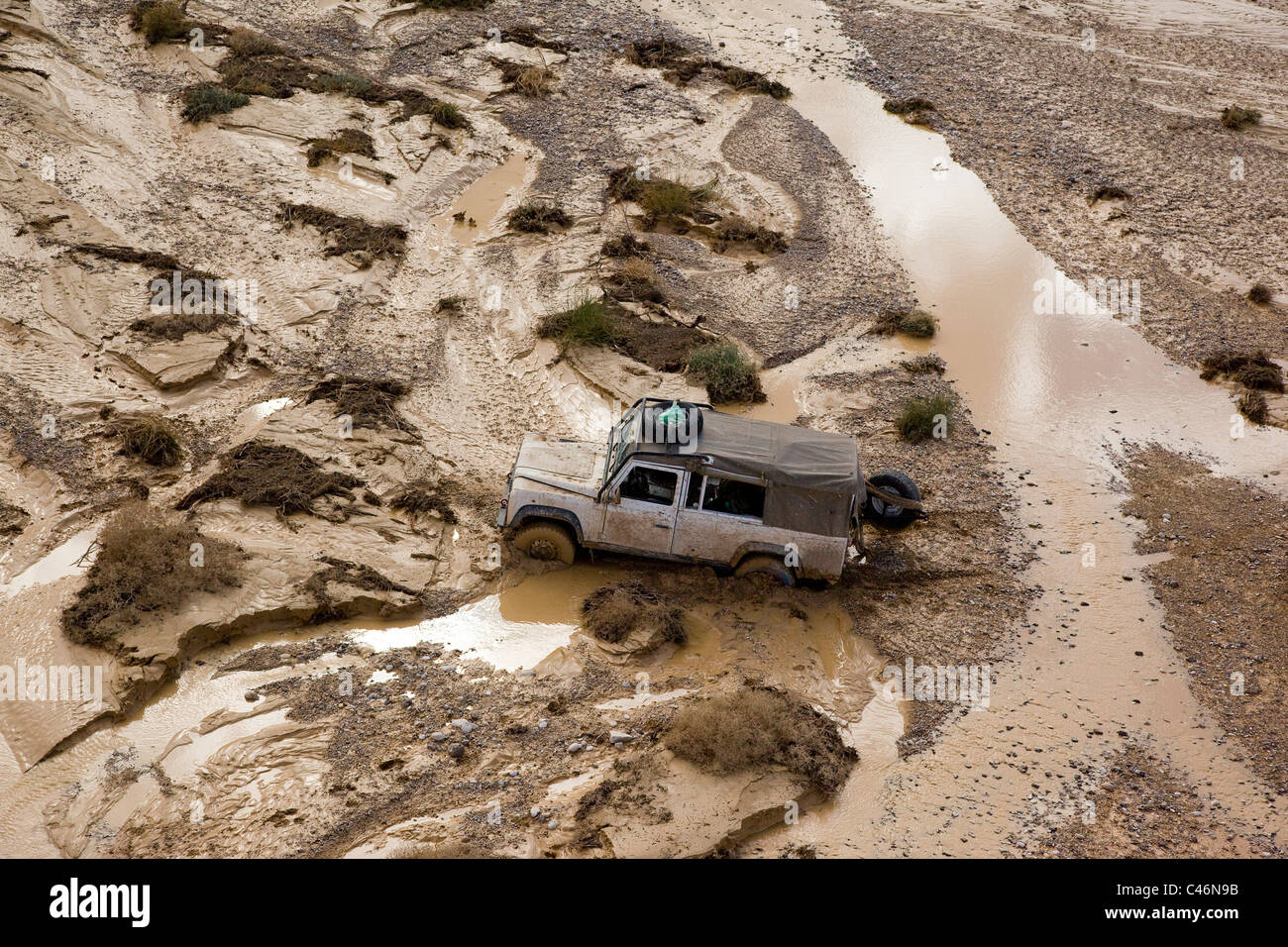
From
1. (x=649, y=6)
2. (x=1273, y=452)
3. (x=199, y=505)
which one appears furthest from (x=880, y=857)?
(x=649, y=6)

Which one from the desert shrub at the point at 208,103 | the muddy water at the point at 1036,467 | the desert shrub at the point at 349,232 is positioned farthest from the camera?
the desert shrub at the point at 208,103

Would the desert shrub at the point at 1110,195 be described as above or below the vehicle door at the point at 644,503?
above

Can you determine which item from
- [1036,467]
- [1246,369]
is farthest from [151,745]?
[1246,369]

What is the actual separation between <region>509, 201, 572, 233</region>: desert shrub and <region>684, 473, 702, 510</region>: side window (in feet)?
28.9

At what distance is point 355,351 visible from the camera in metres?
14.9

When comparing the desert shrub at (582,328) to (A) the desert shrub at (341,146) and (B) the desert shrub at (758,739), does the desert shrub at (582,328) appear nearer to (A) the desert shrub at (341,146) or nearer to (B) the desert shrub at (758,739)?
(A) the desert shrub at (341,146)

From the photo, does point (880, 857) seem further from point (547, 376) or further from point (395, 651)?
point (547, 376)

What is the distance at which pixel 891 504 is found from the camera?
12375 millimetres

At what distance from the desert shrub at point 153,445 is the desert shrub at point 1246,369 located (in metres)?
15.7

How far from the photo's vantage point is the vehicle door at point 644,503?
11.0 m

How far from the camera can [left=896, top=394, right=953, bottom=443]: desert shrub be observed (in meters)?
14.2

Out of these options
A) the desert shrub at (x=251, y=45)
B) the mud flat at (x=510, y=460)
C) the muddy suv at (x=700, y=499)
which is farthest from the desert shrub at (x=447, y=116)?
the muddy suv at (x=700, y=499)

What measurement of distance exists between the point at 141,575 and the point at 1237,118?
975 inches

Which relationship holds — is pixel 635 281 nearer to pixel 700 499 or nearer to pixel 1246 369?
pixel 700 499
